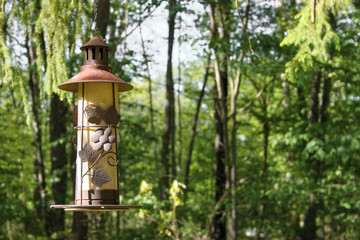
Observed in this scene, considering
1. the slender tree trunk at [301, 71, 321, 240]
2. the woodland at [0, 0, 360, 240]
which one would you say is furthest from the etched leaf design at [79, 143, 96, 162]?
the slender tree trunk at [301, 71, 321, 240]

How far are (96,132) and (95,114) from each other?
0.13 metres

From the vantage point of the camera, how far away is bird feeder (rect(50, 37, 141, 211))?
334 cm

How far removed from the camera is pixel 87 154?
3363mm

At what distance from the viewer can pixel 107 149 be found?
3.35m

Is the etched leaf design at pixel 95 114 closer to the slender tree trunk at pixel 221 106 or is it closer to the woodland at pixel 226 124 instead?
the woodland at pixel 226 124

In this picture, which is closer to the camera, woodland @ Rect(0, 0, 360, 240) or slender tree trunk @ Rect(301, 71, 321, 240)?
woodland @ Rect(0, 0, 360, 240)

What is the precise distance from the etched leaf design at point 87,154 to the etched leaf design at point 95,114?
191mm

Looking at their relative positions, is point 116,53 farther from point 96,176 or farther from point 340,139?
point 96,176

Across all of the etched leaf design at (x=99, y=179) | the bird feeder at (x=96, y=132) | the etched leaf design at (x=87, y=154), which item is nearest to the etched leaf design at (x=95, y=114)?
the bird feeder at (x=96, y=132)

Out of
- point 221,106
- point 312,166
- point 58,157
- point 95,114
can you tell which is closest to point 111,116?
point 95,114

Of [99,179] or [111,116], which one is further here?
[111,116]

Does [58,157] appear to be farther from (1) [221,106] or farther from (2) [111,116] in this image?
(2) [111,116]

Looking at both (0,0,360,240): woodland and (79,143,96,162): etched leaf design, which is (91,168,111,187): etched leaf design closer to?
(79,143,96,162): etched leaf design

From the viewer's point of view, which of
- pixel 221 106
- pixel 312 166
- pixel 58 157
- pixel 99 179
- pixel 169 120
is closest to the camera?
pixel 99 179
